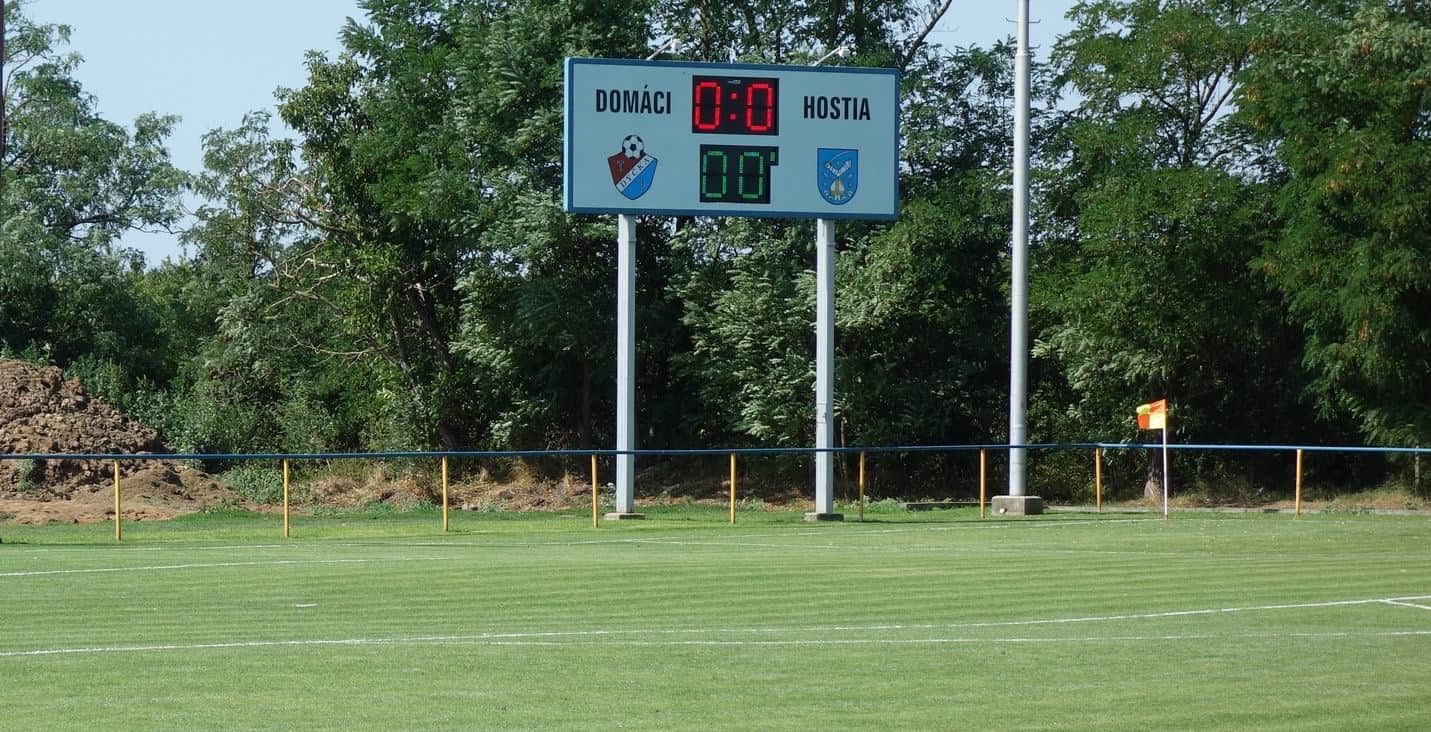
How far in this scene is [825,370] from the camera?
1231 inches

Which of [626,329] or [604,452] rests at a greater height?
[626,329]

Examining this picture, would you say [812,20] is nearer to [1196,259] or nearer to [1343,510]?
[1196,259]

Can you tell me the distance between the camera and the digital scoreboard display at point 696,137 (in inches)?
1200

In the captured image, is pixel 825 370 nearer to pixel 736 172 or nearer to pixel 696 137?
pixel 736 172

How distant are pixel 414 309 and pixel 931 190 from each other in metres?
15.0

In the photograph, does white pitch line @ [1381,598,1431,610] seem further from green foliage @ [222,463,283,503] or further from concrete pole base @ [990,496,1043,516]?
green foliage @ [222,463,283,503]

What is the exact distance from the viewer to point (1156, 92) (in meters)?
38.1

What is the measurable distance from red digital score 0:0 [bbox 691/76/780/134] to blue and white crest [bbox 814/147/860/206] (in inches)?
42.1

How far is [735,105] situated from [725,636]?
18.9 m

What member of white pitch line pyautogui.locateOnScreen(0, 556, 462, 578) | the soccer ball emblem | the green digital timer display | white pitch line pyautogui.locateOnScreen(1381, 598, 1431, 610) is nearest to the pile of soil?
the soccer ball emblem

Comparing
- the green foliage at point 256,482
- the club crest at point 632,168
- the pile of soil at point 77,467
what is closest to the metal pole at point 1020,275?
the club crest at point 632,168

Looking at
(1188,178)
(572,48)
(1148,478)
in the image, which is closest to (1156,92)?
(1188,178)

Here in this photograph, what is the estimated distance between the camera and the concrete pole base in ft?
104

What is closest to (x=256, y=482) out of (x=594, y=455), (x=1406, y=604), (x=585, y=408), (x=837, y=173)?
(x=585, y=408)
